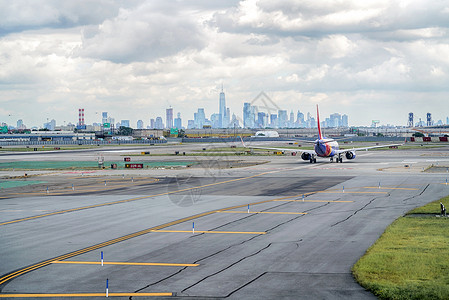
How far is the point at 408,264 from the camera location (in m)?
25.6

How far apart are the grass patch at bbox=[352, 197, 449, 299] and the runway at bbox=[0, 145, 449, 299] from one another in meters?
0.83

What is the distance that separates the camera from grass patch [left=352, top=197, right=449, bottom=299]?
71.0 feet

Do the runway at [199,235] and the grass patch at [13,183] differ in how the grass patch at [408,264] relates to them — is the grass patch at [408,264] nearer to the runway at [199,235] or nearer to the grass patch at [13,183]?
the runway at [199,235]

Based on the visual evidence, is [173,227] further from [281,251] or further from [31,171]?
[31,171]

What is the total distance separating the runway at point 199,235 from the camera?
75.2 ft

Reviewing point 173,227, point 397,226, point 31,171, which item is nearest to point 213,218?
point 173,227

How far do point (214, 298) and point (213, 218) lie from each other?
1970 centimetres

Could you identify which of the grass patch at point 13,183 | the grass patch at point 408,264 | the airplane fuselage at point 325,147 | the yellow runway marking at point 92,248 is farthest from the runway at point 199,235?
the airplane fuselage at point 325,147

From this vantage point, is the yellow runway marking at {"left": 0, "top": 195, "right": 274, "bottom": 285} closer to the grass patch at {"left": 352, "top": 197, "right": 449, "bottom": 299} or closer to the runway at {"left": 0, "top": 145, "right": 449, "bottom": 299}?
the runway at {"left": 0, "top": 145, "right": 449, "bottom": 299}

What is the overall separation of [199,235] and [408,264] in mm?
13923

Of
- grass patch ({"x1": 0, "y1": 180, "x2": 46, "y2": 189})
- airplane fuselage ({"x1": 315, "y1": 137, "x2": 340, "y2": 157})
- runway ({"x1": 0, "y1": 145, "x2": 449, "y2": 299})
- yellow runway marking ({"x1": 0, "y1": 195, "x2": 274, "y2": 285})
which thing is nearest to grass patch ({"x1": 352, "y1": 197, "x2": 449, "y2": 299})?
runway ({"x1": 0, "y1": 145, "x2": 449, "y2": 299})

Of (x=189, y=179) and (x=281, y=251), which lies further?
(x=189, y=179)

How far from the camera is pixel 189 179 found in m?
74.7

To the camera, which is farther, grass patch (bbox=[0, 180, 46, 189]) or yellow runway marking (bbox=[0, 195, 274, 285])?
grass patch (bbox=[0, 180, 46, 189])
